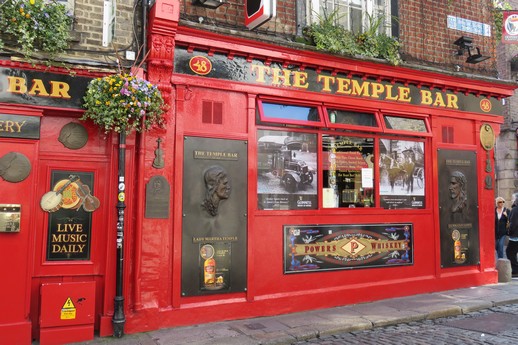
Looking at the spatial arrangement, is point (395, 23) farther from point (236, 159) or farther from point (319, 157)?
point (236, 159)

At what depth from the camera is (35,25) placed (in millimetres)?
5492

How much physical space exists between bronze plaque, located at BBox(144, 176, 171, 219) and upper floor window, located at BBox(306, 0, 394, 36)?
411 centimetres

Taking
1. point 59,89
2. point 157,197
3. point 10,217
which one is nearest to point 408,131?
point 157,197

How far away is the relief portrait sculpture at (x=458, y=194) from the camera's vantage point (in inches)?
348

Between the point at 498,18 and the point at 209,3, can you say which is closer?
the point at 209,3

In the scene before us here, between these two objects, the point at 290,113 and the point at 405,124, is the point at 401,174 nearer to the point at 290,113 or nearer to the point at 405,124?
the point at 405,124

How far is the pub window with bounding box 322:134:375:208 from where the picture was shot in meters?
7.70

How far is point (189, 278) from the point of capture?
6.43 meters

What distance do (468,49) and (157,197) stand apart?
7.12 metres

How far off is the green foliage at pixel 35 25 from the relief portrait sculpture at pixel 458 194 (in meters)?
7.38

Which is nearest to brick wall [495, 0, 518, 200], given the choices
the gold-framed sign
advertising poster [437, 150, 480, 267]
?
the gold-framed sign

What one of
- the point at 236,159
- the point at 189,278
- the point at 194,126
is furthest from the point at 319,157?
the point at 189,278

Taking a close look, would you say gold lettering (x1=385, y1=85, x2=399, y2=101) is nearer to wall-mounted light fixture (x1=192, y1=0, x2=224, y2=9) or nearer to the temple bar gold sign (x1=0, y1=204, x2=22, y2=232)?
wall-mounted light fixture (x1=192, y1=0, x2=224, y2=9)

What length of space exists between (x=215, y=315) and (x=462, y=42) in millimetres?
7250
